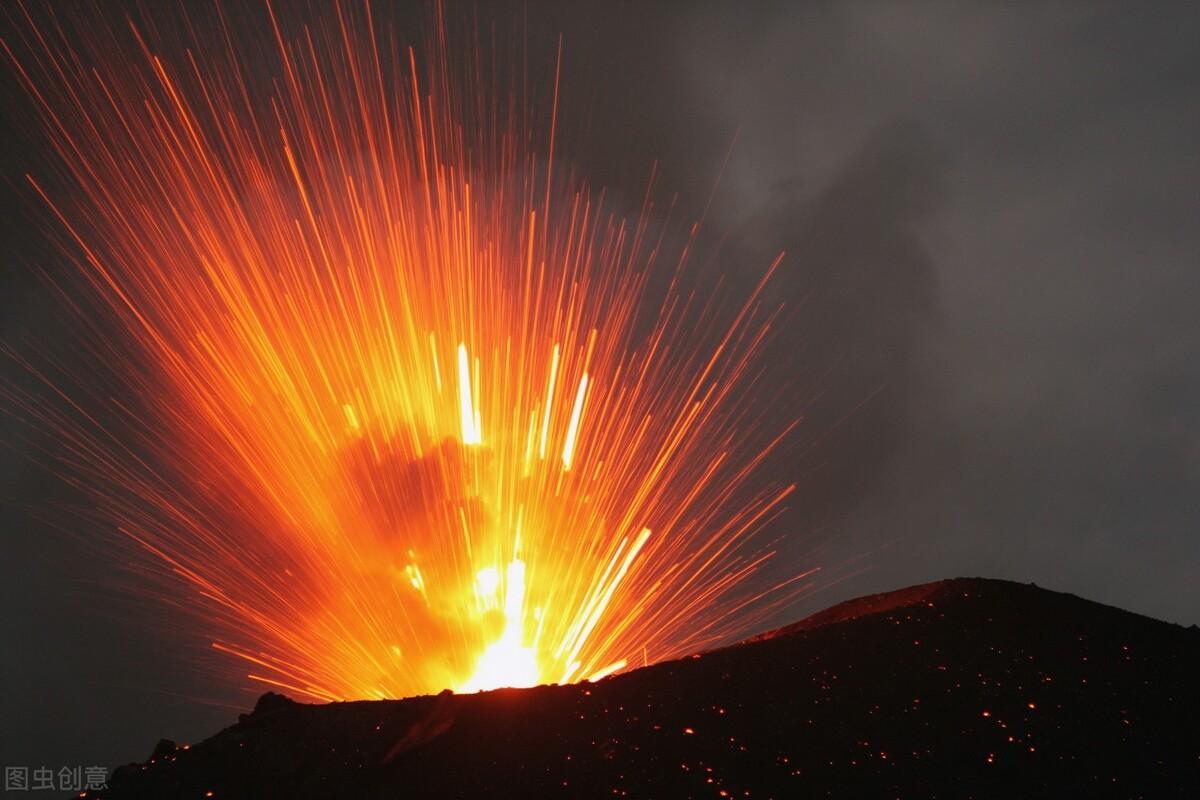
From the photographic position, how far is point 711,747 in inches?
506

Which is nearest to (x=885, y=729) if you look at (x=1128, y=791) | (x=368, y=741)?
(x=1128, y=791)

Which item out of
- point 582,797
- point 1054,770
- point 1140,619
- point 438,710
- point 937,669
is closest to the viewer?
point 582,797

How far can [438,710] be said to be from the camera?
13883 mm

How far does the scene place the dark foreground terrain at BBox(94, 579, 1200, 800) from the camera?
12375 millimetres

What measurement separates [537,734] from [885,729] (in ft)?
16.8

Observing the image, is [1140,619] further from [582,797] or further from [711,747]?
[582,797]

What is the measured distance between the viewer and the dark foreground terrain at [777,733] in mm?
12375

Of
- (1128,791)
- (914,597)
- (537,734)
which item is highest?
(914,597)

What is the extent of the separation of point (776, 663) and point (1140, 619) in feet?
25.8

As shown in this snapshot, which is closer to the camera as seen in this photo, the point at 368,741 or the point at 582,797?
the point at 582,797

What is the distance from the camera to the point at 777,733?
1317 centimetres

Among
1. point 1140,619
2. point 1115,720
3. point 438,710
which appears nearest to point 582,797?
point 438,710

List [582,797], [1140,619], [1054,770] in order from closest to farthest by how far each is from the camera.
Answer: [582,797], [1054,770], [1140,619]

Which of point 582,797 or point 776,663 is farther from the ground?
point 776,663
